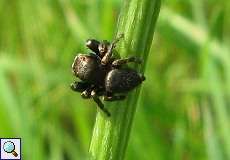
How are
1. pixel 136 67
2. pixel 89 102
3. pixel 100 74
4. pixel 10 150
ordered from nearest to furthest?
pixel 136 67 < pixel 100 74 < pixel 10 150 < pixel 89 102

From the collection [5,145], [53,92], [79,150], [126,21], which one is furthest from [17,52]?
[126,21]

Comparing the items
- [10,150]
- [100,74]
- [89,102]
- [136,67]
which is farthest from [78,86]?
[89,102]

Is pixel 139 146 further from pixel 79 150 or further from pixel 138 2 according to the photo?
pixel 138 2

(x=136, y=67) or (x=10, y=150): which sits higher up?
(x=136, y=67)

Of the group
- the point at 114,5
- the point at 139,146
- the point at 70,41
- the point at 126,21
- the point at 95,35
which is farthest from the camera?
the point at 70,41

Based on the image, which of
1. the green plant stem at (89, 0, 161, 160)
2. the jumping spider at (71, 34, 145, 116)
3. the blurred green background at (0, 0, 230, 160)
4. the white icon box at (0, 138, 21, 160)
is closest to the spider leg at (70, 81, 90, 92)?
the jumping spider at (71, 34, 145, 116)

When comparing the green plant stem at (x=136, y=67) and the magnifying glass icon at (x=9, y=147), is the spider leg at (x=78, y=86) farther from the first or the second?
the green plant stem at (x=136, y=67)

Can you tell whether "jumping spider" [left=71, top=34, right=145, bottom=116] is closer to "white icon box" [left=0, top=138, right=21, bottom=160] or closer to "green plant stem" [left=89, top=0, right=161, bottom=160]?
"green plant stem" [left=89, top=0, right=161, bottom=160]

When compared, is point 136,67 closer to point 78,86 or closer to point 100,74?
point 100,74

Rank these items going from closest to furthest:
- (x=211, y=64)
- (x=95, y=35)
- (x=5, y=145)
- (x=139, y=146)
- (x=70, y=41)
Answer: (x=5, y=145) → (x=139, y=146) → (x=211, y=64) → (x=95, y=35) → (x=70, y=41)
